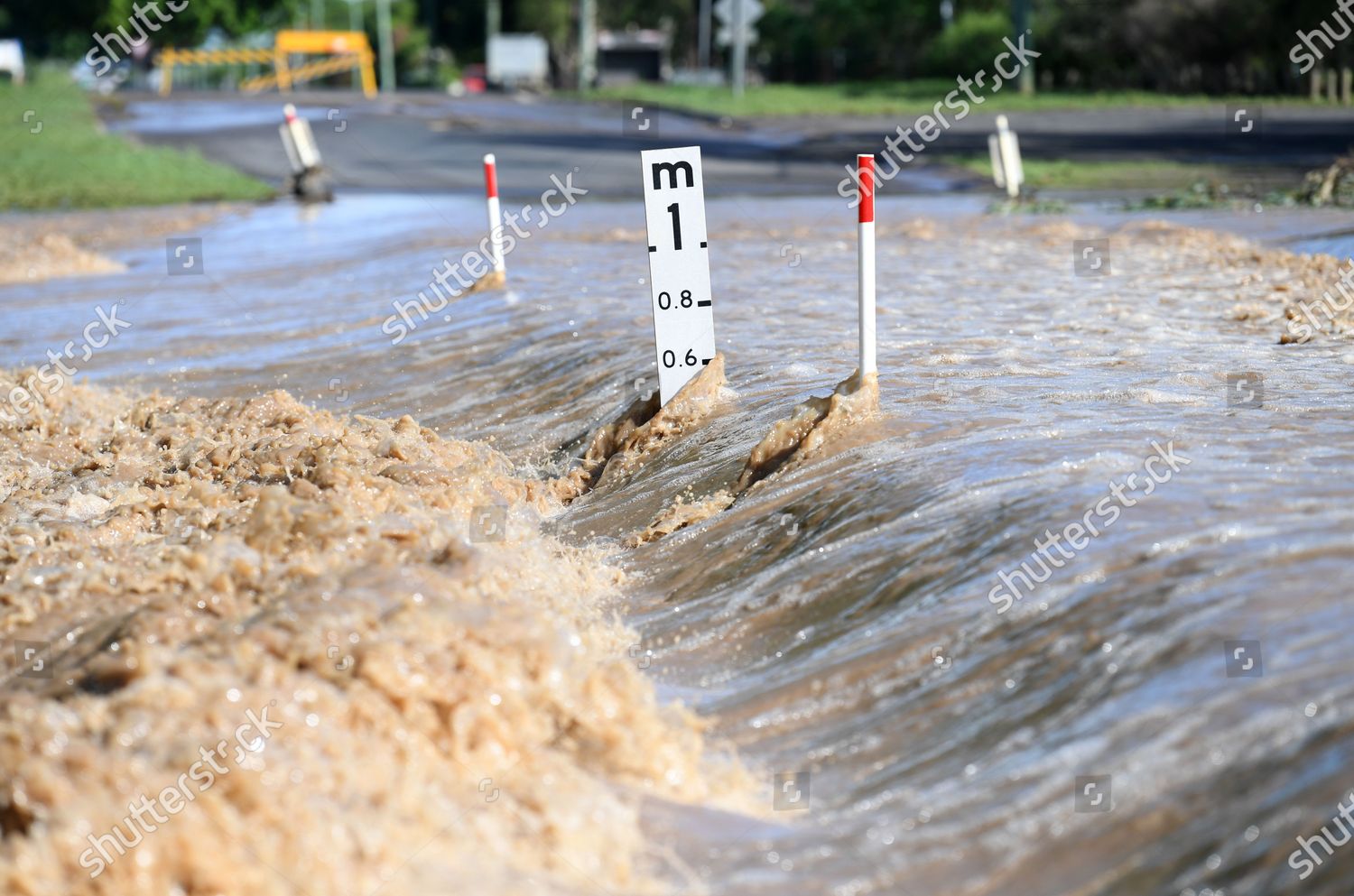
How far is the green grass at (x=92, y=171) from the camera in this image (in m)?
24.6

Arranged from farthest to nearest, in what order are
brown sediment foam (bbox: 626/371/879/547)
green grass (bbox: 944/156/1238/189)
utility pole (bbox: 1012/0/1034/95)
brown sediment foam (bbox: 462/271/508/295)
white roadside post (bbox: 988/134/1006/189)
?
utility pole (bbox: 1012/0/1034/95), green grass (bbox: 944/156/1238/189), white roadside post (bbox: 988/134/1006/189), brown sediment foam (bbox: 462/271/508/295), brown sediment foam (bbox: 626/371/879/547)

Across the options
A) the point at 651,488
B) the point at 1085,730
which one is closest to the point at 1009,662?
the point at 1085,730

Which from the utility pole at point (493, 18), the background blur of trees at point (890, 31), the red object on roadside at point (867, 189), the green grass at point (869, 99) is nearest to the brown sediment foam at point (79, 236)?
the red object on roadside at point (867, 189)

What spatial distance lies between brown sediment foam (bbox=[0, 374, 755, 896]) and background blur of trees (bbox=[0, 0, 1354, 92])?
36108 millimetres

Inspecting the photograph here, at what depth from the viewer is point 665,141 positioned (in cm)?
3284

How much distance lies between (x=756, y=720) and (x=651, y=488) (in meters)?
2.62

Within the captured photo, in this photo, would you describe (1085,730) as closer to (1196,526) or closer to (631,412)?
(1196,526)

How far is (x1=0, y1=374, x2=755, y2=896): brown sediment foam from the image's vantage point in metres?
3.99

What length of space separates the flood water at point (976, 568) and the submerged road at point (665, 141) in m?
12.4

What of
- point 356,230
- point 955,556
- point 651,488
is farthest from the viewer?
point 356,230

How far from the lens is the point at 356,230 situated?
63.9 ft

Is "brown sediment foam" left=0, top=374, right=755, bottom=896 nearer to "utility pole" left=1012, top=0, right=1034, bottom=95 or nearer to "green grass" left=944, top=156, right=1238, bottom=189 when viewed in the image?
"green grass" left=944, top=156, right=1238, bottom=189

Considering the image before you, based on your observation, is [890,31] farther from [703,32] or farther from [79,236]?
[79,236]

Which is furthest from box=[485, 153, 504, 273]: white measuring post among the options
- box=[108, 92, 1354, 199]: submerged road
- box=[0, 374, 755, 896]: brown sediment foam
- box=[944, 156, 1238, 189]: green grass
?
box=[944, 156, 1238, 189]: green grass
